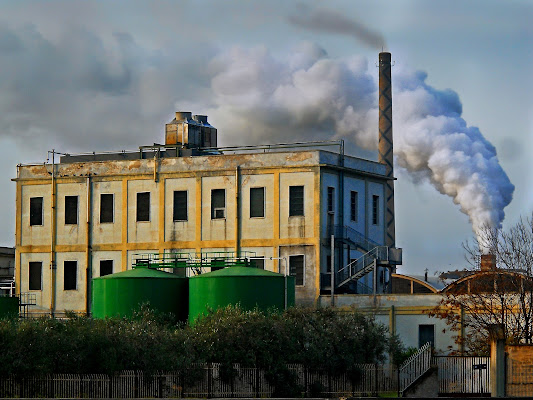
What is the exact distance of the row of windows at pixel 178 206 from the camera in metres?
59.0

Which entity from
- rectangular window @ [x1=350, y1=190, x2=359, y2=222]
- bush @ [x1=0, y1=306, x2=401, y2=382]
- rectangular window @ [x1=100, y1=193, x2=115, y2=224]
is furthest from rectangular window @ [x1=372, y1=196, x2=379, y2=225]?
bush @ [x1=0, y1=306, x2=401, y2=382]

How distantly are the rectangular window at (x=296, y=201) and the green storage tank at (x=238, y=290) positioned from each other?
7.52 metres

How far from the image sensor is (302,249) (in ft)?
192

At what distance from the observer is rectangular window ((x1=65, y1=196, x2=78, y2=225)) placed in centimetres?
6366

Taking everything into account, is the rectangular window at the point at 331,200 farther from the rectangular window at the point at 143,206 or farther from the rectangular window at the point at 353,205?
the rectangular window at the point at 143,206

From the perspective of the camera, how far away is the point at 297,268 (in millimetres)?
58688

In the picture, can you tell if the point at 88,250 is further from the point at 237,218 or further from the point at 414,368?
the point at 414,368

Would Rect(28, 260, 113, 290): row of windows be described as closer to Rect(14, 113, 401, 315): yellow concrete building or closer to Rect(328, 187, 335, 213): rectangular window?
Rect(14, 113, 401, 315): yellow concrete building

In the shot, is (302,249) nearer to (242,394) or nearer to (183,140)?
(183,140)

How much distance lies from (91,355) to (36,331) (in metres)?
2.10

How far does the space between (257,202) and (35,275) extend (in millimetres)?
13203

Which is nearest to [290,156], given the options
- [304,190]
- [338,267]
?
[304,190]

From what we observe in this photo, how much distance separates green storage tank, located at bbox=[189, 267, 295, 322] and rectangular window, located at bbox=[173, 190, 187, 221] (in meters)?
9.86

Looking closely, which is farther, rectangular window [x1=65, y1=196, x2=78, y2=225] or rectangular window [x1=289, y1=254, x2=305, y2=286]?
rectangular window [x1=65, y1=196, x2=78, y2=225]
